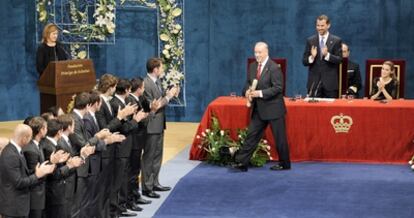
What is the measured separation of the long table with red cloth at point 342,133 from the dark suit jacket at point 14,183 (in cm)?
475

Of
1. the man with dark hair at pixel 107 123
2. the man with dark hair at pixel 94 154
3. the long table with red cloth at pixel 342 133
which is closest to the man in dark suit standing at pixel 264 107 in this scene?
the long table with red cloth at pixel 342 133

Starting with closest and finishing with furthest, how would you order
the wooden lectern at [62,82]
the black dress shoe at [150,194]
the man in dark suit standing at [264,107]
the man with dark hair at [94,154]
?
1. the man with dark hair at [94,154]
2. the black dress shoe at [150,194]
3. the wooden lectern at [62,82]
4. the man in dark suit standing at [264,107]

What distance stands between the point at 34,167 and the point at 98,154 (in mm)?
1048

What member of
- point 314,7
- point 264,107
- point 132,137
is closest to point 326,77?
point 264,107

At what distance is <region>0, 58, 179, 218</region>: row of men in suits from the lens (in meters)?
6.29

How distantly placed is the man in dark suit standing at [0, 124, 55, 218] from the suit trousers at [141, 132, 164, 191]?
8.50ft

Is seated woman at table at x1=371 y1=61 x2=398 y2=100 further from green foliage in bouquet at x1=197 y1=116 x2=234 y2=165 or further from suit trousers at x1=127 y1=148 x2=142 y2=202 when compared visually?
suit trousers at x1=127 y1=148 x2=142 y2=202

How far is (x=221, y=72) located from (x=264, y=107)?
3.88 meters

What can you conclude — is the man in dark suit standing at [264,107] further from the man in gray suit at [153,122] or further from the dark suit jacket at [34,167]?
the dark suit jacket at [34,167]

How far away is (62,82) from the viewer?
9.37 meters

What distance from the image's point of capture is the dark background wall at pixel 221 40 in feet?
43.3

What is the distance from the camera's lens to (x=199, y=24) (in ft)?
45.2

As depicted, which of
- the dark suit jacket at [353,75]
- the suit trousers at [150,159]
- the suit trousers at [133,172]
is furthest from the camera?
the dark suit jacket at [353,75]

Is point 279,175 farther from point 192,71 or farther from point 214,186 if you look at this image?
point 192,71
